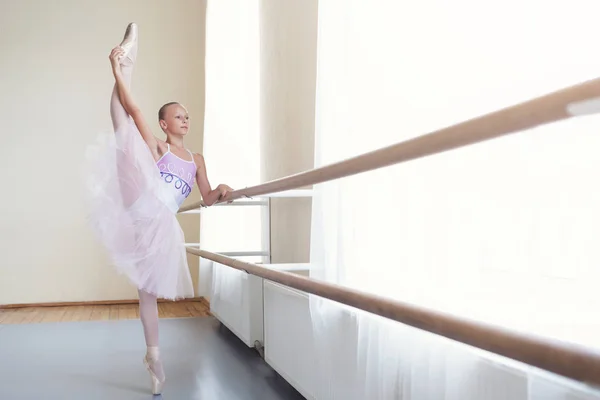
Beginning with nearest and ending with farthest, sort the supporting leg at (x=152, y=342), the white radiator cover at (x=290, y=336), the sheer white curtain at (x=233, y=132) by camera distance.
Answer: the white radiator cover at (x=290, y=336)
the supporting leg at (x=152, y=342)
the sheer white curtain at (x=233, y=132)

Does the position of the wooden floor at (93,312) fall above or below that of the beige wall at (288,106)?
below

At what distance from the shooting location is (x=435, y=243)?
1273mm

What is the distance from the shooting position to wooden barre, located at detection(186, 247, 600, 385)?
611 mm

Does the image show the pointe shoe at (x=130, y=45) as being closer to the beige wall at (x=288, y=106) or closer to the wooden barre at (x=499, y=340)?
the beige wall at (x=288, y=106)

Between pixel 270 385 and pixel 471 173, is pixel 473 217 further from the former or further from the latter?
pixel 270 385

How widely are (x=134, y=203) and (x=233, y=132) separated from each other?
177 centimetres

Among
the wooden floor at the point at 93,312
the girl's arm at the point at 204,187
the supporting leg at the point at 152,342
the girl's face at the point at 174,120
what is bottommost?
the wooden floor at the point at 93,312

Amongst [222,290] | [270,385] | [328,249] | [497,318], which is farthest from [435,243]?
[222,290]

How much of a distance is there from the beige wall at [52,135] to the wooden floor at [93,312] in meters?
0.24

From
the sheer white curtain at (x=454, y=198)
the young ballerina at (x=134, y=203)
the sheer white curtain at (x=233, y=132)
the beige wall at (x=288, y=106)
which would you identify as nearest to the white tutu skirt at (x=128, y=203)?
the young ballerina at (x=134, y=203)

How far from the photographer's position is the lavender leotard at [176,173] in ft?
7.98

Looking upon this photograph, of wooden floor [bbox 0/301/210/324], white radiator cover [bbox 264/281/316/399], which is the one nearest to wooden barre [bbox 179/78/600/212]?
white radiator cover [bbox 264/281/316/399]

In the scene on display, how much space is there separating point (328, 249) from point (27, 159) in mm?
4517

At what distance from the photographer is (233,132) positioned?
3996mm
